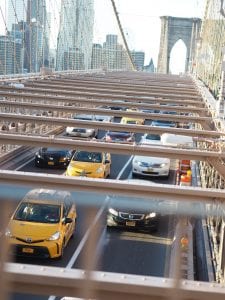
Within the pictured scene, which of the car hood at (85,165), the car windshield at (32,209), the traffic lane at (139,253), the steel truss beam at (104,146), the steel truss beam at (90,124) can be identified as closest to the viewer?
the car windshield at (32,209)

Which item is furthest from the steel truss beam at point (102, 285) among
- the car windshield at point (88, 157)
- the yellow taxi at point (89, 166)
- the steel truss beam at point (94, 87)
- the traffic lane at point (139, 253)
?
the steel truss beam at point (94, 87)

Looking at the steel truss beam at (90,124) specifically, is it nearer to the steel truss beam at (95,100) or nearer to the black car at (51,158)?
the steel truss beam at (95,100)

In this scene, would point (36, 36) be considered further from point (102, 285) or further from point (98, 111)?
point (102, 285)

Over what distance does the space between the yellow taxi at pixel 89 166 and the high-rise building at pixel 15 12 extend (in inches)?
475

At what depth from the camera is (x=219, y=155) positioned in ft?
33.1

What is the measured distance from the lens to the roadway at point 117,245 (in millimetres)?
2623

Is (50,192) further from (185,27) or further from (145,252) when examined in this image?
(185,27)

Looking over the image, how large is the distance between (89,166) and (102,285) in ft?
46.9

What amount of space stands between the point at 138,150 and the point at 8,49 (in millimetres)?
17654

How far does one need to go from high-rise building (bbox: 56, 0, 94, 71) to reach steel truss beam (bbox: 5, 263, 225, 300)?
3880cm

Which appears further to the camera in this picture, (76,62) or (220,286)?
(76,62)

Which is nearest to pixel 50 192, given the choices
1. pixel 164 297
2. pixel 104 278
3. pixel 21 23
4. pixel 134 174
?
pixel 104 278

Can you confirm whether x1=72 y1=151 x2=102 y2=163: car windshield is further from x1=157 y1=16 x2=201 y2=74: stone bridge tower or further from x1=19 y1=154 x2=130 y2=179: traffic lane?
x1=157 y1=16 x2=201 y2=74: stone bridge tower

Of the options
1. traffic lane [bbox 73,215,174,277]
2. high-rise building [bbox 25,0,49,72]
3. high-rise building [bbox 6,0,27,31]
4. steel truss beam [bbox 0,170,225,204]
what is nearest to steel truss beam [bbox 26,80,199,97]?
high-rise building [bbox 6,0,27,31]
